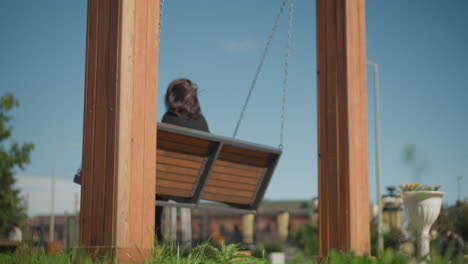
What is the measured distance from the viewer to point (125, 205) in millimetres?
3217

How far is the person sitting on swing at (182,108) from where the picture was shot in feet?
17.1

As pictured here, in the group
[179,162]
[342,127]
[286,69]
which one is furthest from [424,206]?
[179,162]

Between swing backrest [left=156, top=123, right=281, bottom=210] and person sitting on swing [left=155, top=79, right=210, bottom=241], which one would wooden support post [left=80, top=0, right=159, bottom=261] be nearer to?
swing backrest [left=156, top=123, right=281, bottom=210]

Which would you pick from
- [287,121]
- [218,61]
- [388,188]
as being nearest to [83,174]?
[287,121]

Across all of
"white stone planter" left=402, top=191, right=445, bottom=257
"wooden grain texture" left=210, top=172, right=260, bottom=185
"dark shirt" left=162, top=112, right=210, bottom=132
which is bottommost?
"white stone planter" left=402, top=191, right=445, bottom=257

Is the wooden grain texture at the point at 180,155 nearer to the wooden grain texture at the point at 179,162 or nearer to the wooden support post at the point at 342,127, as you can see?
the wooden grain texture at the point at 179,162

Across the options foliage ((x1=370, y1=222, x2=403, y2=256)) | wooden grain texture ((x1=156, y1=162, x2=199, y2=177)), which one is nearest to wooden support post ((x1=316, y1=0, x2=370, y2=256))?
foliage ((x1=370, y1=222, x2=403, y2=256))

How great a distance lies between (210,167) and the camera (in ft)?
15.8

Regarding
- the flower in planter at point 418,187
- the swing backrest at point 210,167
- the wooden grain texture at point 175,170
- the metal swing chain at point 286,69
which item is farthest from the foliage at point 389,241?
the wooden grain texture at point 175,170

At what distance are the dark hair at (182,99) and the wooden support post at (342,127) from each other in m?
1.34

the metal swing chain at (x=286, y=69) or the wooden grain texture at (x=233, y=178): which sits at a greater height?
the metal swing chain at (x=286, y=69)

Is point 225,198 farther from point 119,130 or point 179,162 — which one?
point 119,130

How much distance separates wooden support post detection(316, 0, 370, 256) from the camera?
4129 millimetres

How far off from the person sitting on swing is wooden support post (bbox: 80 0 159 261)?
5.43 feet
